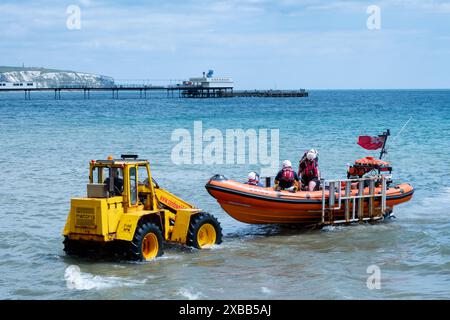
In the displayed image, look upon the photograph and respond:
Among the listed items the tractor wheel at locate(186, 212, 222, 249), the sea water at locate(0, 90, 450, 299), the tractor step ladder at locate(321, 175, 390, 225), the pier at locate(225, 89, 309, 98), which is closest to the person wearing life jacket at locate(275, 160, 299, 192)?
the tractor step ladder at locate(321, 175, 390, 225)

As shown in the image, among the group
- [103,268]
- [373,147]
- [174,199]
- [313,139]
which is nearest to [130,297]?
[103,268]

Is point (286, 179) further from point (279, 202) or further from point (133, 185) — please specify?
point (133, 185)

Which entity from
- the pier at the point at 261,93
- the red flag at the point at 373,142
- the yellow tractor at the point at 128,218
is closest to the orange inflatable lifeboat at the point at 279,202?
the yellow tractor at the point at 128,218

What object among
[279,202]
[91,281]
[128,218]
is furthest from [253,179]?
[91,281]

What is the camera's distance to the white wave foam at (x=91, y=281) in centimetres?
1169

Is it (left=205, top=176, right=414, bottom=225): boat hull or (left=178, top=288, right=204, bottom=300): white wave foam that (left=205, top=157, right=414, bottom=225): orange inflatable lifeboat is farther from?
(left=178, top=288, right=204, bottom=300): white wave foam

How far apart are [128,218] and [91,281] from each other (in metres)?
1.41

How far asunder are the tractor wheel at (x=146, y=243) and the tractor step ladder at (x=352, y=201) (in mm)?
4723

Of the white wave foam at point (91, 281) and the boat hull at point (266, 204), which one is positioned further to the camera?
the boat hull at point (266, 204)

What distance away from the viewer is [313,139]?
44.5 meters

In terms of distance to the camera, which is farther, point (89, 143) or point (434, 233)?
point (89, 143)

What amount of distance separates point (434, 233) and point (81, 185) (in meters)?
11.9

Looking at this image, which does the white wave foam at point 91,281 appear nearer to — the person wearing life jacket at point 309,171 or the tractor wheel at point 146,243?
the tractor wheel at point 146,243
